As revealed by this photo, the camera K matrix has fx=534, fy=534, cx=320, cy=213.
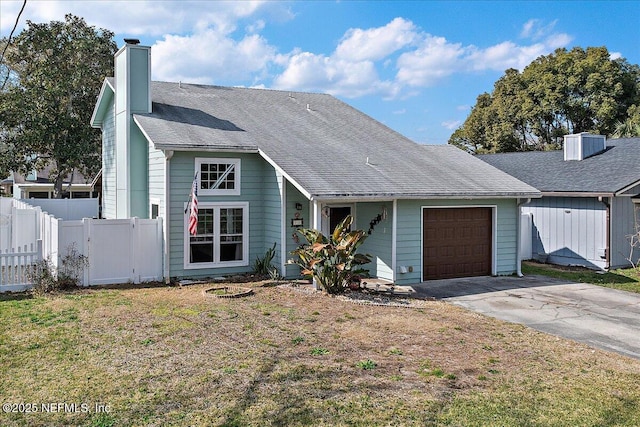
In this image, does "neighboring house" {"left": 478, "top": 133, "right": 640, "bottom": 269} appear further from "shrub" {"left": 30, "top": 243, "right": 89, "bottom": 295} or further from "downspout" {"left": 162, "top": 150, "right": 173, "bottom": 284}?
"shrub" {"left": 30, "top": 243, "right": 89, "bottom": 295}

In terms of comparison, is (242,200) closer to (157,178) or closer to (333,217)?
(157,178)

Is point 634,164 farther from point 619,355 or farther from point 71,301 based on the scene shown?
point 71,301

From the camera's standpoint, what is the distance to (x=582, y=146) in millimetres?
19688

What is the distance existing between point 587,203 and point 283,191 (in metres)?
10.1

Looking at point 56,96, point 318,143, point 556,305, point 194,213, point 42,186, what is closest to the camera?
point 556,305

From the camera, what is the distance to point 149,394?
5.79 meters

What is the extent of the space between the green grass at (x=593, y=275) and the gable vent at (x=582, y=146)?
16.1ft

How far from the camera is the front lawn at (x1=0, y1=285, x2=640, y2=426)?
542 cm

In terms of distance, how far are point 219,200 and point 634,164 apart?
13390mm

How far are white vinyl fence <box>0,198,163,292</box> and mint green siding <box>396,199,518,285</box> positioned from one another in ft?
19.3

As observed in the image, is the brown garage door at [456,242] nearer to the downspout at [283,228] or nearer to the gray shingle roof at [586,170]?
the downspout at [283,228]

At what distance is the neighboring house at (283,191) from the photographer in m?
12.9

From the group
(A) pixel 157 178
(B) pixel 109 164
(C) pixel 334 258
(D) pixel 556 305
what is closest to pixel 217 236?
(A) pixel 157 178

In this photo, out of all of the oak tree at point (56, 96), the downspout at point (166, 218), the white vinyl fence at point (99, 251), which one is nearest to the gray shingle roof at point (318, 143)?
the downspout at point (166, 218)
